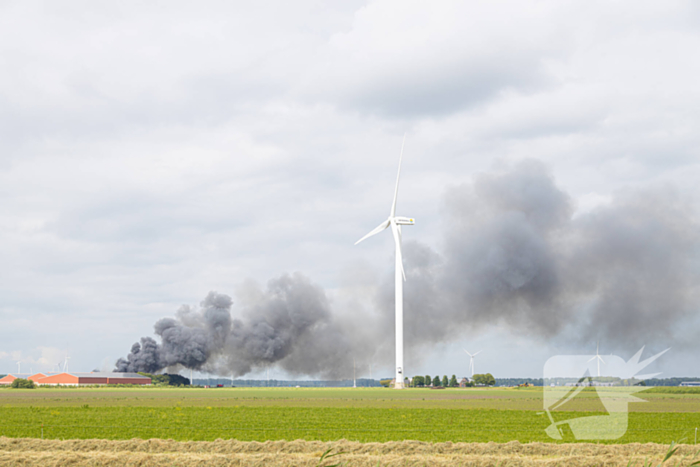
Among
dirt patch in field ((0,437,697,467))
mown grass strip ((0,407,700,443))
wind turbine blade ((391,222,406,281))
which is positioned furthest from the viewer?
wind turbine blade ((391,222,406,281))

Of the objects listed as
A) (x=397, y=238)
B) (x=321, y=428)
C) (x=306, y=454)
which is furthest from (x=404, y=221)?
(x=306, y=454)

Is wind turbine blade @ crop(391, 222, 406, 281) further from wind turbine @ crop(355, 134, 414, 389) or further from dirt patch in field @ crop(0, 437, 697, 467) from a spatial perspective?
dirt patch in field @ crop(0, 437, 697, 467)

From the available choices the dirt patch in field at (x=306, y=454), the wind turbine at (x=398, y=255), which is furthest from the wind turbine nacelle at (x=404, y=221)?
the dirt patch in field at (x=306, y=454)

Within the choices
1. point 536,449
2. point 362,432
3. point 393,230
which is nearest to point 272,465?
point 536,449

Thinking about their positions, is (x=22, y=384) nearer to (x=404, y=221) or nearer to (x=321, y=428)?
(x=404, y=221)

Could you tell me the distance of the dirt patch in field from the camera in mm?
26656

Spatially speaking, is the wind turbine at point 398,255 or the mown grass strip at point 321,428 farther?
the wind turbine at point 398,255

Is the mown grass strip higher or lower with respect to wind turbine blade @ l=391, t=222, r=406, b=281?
lower

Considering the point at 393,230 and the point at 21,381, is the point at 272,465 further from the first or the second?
the point at 21,381

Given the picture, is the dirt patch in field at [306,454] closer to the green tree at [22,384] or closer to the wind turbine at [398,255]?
the wind turbine at [398,255]

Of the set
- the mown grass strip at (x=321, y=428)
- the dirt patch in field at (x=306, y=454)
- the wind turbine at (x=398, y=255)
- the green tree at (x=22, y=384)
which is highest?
the wind turbine at (x=398, y=255)

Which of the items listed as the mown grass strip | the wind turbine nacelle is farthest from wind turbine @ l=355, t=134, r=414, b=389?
the mown grass strip

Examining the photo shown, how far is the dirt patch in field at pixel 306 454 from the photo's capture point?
2666 cm

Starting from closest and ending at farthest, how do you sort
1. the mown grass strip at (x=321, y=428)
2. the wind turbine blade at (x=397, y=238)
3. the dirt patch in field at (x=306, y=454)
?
the dirt patch in field at (x=306, y=454)
the mown grass strip at (x=321, y=428)
the wind turbine blade at (x=397, y=238)
